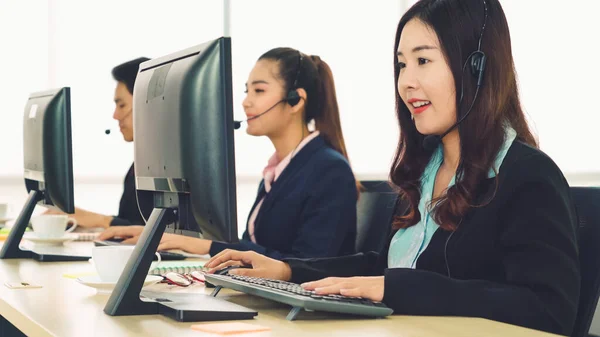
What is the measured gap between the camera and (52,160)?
2.14 meters

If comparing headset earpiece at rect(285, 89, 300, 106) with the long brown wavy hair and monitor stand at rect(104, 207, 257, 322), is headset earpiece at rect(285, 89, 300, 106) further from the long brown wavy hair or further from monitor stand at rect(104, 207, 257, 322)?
monitor stand at rect(104, 207, 257, 322)

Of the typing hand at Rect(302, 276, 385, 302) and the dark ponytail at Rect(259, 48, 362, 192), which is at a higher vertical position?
the dark ponytail at Rect(259, 48, 362, 192)

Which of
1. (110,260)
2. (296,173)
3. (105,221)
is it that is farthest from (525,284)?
(105,221)

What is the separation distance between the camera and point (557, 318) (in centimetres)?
126

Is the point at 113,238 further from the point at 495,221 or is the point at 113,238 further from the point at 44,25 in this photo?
the point at 44,25

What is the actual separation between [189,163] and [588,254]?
0.70 meters

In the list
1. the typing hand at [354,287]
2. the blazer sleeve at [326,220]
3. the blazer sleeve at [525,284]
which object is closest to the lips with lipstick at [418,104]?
the blazer sleeve at [525,284]

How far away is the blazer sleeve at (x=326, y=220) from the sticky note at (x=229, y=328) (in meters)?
1.09

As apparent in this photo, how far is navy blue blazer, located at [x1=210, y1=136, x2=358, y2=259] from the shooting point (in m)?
2.27

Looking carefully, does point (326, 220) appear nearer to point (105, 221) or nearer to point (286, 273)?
point (286, 273)

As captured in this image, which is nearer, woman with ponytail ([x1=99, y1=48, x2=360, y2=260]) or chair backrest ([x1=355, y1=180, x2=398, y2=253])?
chair backrest ([x1=355, y1=180, x2=398, y2=253])

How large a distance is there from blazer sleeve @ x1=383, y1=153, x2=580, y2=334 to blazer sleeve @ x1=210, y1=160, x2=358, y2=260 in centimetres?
97

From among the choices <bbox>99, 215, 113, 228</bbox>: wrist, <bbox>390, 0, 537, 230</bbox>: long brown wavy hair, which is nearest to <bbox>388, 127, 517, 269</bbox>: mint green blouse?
<bbox>390, 0, 537, 230</bbox>: long brown wavy hair

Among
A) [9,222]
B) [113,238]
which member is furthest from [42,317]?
[9,222]
